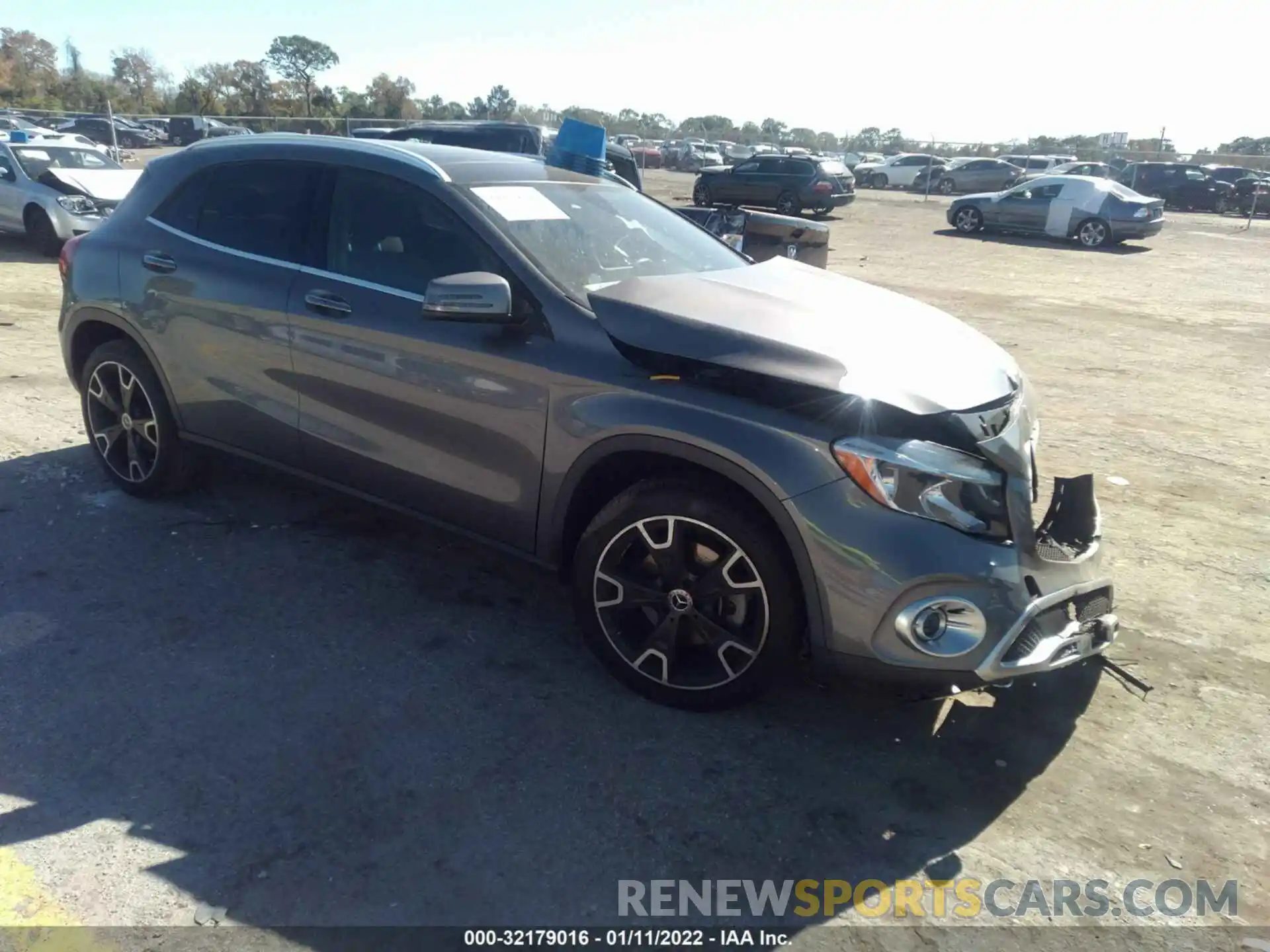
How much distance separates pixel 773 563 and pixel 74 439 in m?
4.84

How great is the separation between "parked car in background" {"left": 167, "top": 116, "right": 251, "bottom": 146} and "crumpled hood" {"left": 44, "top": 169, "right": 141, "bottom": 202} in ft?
44.4

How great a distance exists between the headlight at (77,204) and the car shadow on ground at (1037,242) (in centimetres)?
1809

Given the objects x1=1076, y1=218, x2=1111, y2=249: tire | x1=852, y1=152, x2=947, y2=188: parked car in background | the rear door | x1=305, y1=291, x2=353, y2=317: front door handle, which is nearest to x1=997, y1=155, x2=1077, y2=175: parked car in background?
x1=852, y1=152, x2=947, y2=188: parked car in background

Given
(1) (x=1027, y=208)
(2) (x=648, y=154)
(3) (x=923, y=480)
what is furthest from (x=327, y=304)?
(2) (x=648, y=154)

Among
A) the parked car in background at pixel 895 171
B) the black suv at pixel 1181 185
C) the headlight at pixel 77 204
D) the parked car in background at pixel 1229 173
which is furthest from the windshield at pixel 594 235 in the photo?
the parked car in background at pixel 895 171

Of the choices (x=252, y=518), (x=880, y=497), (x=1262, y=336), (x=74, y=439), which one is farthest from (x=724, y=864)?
(x=1262, y=336)

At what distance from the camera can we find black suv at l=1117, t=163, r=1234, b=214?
3269 centimetres

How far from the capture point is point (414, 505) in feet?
12.9

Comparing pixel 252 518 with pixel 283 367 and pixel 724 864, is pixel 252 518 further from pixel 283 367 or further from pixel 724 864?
pixel 724 864

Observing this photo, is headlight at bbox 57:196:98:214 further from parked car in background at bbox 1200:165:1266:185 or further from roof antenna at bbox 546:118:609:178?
parked car in background at bbox 1200:165:1266:185

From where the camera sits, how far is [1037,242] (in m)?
22.3

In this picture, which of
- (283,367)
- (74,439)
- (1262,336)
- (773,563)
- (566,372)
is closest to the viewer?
(773,563)

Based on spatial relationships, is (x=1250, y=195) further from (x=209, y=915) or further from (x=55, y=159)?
(x=209, y=915)

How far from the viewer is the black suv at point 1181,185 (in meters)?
32.7
